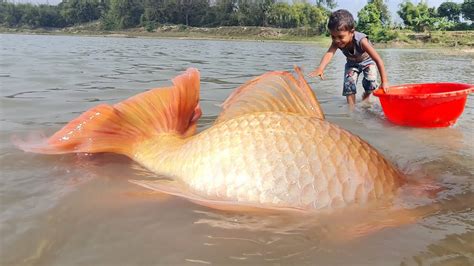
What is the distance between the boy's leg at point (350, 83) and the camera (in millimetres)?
5232

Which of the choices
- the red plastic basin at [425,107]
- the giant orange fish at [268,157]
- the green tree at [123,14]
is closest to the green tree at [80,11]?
the green tree at [123,14]

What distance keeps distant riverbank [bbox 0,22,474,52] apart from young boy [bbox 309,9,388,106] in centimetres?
2227

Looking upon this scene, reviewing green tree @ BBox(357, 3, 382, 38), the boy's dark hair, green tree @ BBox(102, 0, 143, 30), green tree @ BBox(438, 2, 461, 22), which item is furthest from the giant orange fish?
green tree @ BBox(102, 0, 143, 30)

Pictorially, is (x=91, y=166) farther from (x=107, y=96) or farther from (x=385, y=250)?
(x=107, y=96)

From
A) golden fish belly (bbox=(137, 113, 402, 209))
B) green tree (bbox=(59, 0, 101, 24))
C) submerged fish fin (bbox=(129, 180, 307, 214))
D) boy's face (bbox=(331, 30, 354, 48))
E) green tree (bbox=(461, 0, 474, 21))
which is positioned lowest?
submerged fish fin (bbox=(129, 180, 307, 214))

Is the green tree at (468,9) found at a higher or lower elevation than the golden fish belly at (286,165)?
higher

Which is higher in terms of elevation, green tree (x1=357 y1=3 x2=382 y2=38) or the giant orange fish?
green tree (x1=357 y1=3 x2=382 y2=38)

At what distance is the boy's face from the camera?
4.73m

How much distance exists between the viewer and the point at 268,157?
6.25 feet

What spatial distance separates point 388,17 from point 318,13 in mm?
20630

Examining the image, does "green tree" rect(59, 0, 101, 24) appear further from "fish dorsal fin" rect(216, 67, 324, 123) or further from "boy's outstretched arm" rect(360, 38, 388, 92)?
"fish dorsal fin" rect(216, 67, 324, 123)

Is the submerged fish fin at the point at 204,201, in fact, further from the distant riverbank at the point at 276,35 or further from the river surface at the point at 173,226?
the distant riverbank at the point at 276,35

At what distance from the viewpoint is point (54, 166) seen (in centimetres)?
247

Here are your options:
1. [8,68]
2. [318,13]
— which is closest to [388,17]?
[318,13]
